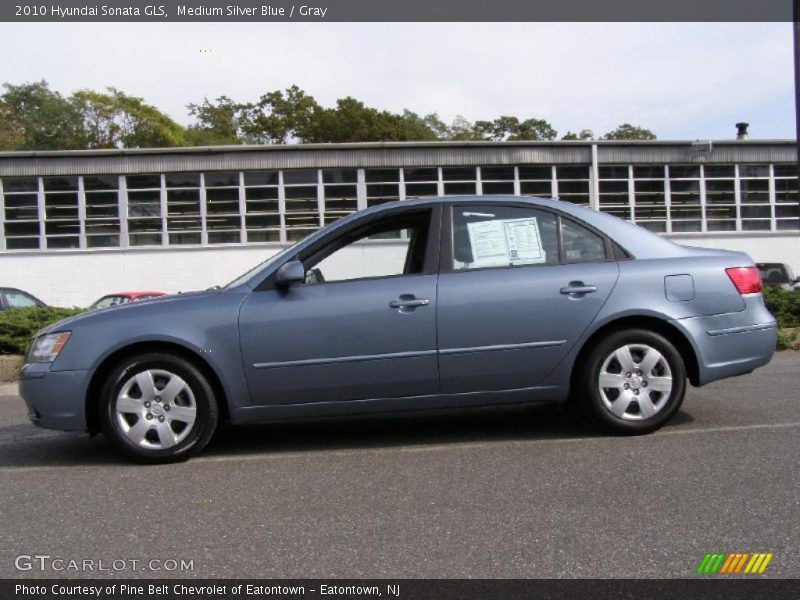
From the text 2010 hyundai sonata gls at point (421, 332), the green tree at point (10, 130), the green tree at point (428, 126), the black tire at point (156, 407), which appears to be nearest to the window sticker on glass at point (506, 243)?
the text 2010 hyundai sonata gls at point (421, 332)

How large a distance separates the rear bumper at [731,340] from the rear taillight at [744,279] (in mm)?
53

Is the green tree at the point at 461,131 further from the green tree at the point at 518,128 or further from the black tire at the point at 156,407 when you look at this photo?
the black tire at the point at 156,407

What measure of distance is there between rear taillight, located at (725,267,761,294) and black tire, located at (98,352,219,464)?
346 centimetres

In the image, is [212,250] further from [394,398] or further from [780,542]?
[780,542]

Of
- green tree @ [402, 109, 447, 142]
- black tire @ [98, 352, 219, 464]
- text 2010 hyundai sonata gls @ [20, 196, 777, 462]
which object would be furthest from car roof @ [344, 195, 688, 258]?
green tree @ [402, 109, 447, 142]

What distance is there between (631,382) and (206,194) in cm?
2160

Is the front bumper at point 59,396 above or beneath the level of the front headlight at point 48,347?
beneath

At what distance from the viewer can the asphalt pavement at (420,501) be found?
3.22 metres

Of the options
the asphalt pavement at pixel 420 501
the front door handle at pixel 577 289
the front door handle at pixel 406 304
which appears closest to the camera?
the asphalt pavement at pixel 420 501

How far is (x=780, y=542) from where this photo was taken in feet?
10.8

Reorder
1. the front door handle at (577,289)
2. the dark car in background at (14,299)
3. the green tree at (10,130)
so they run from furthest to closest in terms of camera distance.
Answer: the green tree at (10,130) → the dark car in background at (14,299) → the front door handle at (577,289)

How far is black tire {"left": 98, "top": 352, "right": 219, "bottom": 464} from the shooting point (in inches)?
189
